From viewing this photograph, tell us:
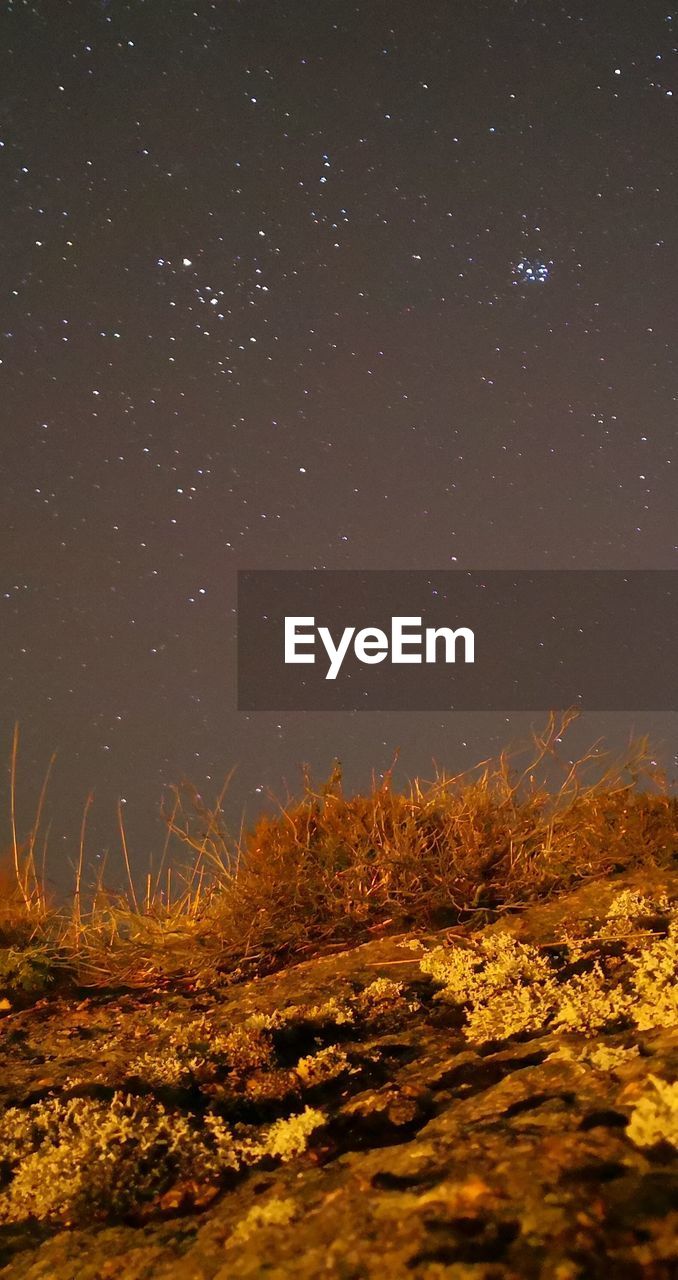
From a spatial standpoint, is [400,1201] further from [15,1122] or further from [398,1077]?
[15,1122]

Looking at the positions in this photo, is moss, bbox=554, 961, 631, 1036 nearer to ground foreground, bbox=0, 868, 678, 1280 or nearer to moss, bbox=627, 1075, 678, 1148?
ground foreground, bbox=0, 868, 678, 1280

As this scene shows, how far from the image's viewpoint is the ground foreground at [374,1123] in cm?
128

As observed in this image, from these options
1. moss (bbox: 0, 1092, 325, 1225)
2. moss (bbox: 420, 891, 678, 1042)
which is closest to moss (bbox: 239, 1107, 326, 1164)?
moss (bbox: 0, 1092, 325, 1225)

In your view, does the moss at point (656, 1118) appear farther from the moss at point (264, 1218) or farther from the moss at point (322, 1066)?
the moss at point (322, 1066)

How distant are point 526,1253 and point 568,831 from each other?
3.28 meters

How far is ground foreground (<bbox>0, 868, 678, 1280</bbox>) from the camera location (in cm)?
128

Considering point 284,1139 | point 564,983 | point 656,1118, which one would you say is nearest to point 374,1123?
point 284,1139

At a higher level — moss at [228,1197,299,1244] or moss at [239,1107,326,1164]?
moss at [228,1197,299,1244]

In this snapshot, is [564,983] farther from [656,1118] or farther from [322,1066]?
[656,1118]

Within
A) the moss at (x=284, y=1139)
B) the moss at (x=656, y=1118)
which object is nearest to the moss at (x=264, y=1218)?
the moss at (x=284, y=1139)

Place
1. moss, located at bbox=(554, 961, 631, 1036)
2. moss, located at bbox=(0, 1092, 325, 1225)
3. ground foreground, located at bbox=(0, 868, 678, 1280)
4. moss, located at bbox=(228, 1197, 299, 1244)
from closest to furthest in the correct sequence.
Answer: ground foreground, located at bbox=(0, 868, 678, 1280) → moss, located at bbox=(228, 1197, 299, 1244) → moss, located at bbox=(0, 1092, 325, 1225) → moss, located at bbox=(554, 961, 631, 1036)

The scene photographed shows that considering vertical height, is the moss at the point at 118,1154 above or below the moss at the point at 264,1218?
below

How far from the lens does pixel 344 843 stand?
435 cm

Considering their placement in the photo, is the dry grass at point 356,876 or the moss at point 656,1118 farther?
the dry grass at point 356,876
